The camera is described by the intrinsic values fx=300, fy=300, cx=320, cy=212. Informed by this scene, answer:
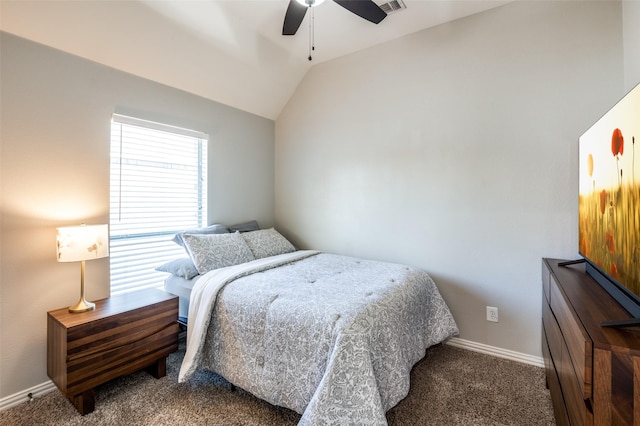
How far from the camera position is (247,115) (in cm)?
353

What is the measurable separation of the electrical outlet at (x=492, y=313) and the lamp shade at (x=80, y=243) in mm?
2947

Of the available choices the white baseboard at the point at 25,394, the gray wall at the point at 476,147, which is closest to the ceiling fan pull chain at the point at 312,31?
the gray wall at the point at 476,147

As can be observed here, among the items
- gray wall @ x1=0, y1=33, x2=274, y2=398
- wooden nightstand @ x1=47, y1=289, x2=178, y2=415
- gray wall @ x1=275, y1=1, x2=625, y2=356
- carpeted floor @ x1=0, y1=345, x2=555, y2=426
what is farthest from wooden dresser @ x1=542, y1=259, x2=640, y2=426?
gray wall @ x1=0, y1=33, x2=274, y2=398

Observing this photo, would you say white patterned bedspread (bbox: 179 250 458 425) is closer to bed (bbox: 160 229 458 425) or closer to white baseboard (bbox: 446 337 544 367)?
bed (bbox: 160 229 458 425)

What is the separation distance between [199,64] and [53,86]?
1123 mm

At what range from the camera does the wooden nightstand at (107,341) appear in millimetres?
1774

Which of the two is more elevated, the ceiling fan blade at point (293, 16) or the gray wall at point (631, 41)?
the ceiling fan blade at point (293, 16)

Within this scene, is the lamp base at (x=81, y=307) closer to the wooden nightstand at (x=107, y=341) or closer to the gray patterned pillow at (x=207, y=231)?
the wooden nightstand at (x=107, y=341)

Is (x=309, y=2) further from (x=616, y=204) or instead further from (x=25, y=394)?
(x=25, y=394)

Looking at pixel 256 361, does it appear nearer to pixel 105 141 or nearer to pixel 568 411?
pixel 568 411

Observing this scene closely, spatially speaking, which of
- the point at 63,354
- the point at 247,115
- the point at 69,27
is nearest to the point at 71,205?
the point at 63,354

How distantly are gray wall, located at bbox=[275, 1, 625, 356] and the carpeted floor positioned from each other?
0.51 meters

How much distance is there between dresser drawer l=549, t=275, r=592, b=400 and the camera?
0.93m

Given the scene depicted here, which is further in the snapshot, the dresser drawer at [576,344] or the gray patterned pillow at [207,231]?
the gray patterned pillow at [207,231]
